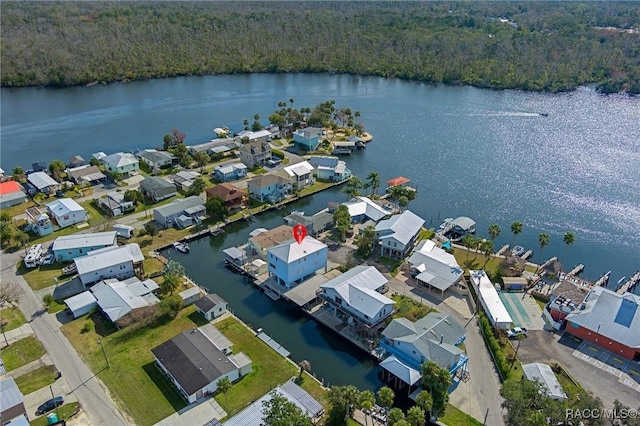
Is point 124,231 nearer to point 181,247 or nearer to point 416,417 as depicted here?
point 181,247

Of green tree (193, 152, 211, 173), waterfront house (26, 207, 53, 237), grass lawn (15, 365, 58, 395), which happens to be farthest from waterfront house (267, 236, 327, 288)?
green tree (193, 152, 211, 173)

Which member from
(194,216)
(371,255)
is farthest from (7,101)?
(371,255)

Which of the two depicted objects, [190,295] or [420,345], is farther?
[190,295]

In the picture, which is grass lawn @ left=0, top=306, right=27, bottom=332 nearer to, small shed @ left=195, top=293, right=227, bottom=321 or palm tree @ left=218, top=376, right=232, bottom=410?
small shed @ left=195, top=293, right=227, bottom=321

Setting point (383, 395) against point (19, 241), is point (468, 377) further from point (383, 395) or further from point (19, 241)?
point (19, 241)

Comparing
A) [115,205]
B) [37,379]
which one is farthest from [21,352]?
[115,205]
